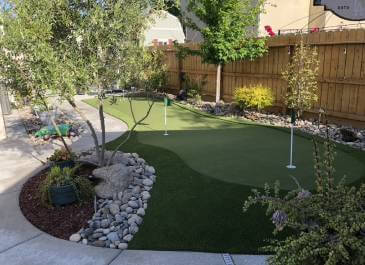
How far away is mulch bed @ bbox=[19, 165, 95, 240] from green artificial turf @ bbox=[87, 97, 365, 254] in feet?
3.03

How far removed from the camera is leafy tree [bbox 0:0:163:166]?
14.9 feet

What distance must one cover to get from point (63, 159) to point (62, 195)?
1.40 metres

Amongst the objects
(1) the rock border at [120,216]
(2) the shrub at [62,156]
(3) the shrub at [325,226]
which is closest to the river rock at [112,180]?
(1) the rock border at [120,216]

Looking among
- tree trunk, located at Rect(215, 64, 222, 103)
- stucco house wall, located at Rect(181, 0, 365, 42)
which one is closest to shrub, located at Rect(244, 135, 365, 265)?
tree trunk, located at Rect(215, 64, 222, 103)

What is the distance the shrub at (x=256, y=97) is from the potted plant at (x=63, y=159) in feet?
20.0

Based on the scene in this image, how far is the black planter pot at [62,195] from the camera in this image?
506cm

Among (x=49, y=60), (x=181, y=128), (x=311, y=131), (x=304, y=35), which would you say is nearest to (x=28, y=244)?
(x=49, y=60)

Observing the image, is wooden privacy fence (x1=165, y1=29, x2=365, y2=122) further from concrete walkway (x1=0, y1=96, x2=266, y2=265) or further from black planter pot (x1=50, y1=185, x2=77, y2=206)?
black planter pot (x1=50, y1=185, x2=77, y2=206)

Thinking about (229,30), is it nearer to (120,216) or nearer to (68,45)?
(68,45)

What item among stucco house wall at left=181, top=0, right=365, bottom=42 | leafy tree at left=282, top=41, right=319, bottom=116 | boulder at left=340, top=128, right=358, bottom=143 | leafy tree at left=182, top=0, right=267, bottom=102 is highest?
stucco house wall at left=181, top=0, right=365, bottom=42

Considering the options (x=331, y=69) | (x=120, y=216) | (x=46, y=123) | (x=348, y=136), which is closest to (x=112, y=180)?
(x=120, y=216)

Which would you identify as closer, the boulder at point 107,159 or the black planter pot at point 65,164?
the black planter pot at point 65,164

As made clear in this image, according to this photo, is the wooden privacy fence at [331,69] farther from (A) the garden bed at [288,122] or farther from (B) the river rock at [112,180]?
(B) the river rock at [112,180]

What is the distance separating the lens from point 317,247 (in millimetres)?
2441
